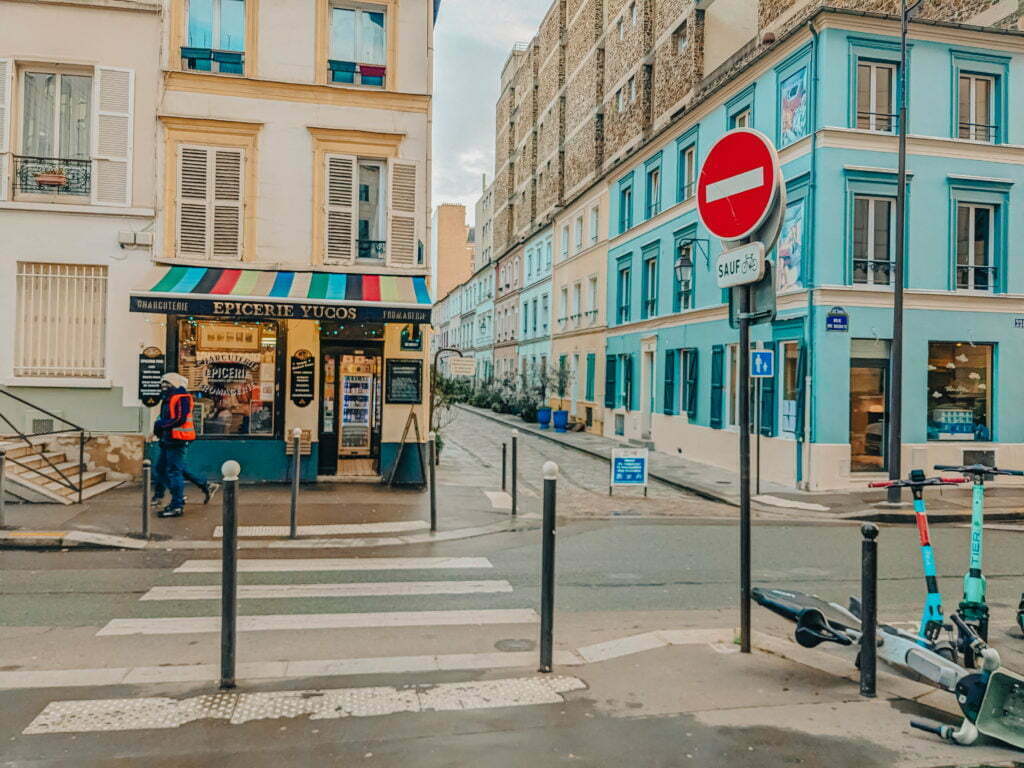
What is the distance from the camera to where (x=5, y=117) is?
12.8 m

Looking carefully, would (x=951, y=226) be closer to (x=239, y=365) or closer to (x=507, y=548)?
(x=507, y=548)

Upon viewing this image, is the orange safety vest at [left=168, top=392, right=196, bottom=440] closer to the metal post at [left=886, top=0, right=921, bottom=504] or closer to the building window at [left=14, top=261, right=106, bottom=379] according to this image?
the building window at [left=14, top=261, right=106, bottom=379]

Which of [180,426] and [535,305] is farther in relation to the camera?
[535,305]

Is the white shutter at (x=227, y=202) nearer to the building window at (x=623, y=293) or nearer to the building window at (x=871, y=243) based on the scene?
the building window at (x=871, y=243)

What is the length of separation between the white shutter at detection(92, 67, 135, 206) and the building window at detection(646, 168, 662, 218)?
51.0 ft

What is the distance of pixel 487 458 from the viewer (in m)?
19.7

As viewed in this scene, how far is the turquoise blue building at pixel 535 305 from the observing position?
3803 centimetres

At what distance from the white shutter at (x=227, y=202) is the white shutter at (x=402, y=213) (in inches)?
102

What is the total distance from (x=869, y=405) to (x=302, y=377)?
36.9ft

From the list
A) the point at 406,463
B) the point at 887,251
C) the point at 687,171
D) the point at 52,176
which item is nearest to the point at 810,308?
the point at 887,251

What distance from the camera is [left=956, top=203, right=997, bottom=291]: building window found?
16.3m

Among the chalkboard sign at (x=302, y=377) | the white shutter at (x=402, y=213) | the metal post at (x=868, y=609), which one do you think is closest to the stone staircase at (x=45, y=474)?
the chalkboard sign at (x=302, y=377)

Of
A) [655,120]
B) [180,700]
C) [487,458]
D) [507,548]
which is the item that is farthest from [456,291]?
[180,700]

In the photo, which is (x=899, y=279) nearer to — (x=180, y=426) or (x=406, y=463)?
(x=406, y=463)
